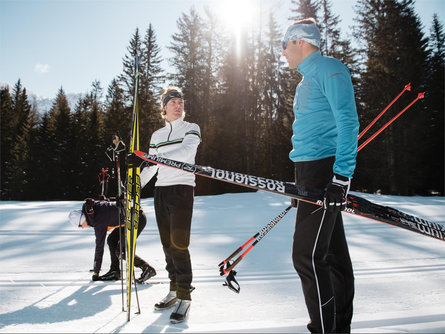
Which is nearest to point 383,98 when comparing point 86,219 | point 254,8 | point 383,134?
point 383,134

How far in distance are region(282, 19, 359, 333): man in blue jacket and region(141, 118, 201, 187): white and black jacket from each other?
1042mm

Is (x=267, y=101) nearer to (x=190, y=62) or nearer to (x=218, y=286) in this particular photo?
(x=190, y=62)

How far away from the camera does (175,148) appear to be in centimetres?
266

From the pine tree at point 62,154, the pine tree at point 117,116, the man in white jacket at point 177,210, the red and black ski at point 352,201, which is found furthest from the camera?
the pine tree at point 62,154

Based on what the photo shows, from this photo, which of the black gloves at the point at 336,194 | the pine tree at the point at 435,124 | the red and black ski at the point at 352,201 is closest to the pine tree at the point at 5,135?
the red and black ski at the point at 352,201

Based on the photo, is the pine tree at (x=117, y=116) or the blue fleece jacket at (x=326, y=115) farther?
the pine tree at (x=117, y=116)

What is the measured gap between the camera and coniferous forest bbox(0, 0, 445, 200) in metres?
19.0

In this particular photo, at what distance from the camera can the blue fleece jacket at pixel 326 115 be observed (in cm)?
169

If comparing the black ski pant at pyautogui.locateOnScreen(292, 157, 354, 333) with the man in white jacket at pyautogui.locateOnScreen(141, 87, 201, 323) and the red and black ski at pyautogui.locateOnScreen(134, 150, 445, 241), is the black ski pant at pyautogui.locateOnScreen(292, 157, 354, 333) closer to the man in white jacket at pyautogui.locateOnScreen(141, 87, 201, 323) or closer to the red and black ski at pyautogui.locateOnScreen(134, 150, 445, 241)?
the red and black ski at pyautogui.locateOnScreen(134, 150, 445, 241)

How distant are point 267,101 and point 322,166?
21133 mm

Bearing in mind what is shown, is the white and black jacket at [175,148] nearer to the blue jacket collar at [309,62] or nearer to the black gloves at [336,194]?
the blue jacket collar at [309,62]

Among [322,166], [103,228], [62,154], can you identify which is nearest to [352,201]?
[322,166]

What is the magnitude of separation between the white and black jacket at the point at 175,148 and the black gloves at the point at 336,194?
4.44ft

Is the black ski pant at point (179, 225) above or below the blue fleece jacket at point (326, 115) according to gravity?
below
